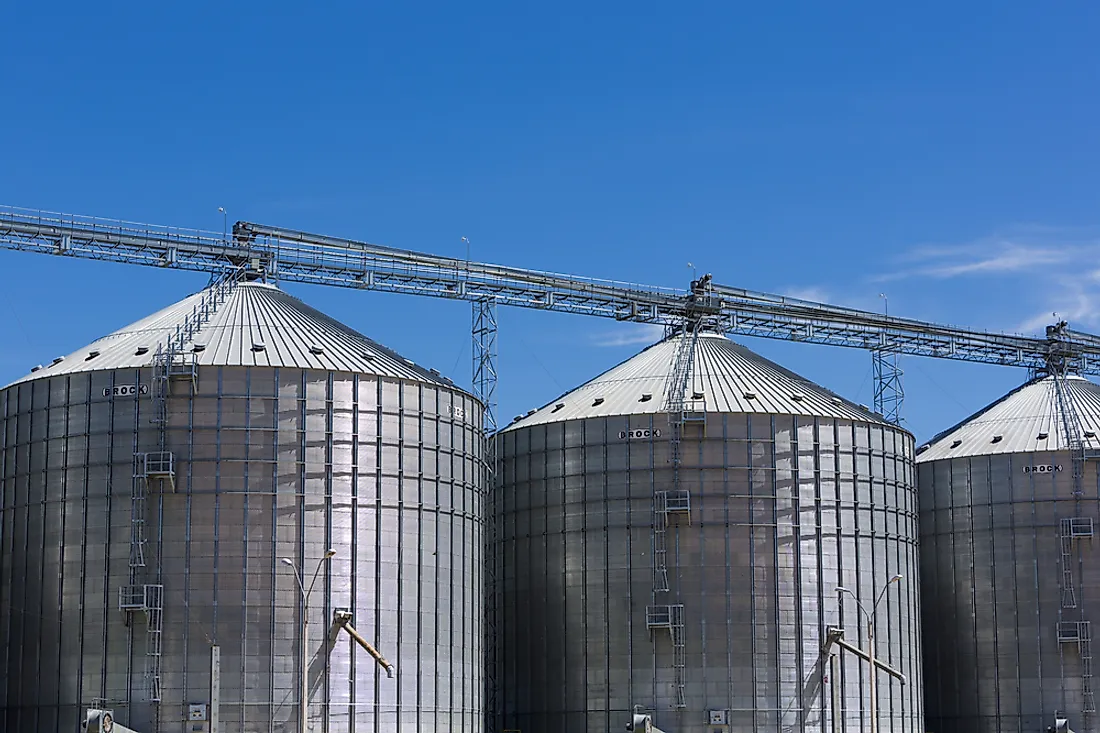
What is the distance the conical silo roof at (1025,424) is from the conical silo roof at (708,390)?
16143 millimetres

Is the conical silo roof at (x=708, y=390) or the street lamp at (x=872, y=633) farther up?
the conical silo roof at (x=708, y=390)

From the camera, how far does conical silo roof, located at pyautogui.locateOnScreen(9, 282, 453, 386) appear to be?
92750mm

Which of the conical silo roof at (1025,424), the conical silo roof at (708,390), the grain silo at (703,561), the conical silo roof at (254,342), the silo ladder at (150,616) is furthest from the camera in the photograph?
the conical silo roof at (1025,424)

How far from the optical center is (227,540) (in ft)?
290

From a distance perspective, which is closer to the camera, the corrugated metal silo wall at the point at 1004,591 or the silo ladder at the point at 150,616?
the silo ladder at the point at 150,616

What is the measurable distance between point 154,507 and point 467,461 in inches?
702

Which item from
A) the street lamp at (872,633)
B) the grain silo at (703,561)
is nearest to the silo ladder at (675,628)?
the grain silo at (703,561)

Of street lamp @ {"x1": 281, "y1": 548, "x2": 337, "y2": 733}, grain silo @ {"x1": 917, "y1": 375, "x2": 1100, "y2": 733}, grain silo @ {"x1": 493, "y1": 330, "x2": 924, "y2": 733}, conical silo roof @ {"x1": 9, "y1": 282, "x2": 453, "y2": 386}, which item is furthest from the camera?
grain silo @ {"x1": 917, "y1": 375, "x2": 1100, "y2": 733}

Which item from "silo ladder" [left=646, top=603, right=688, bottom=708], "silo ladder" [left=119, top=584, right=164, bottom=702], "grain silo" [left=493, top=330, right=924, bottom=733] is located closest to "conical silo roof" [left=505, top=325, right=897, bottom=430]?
"grain silo" [left=493, top=330, right=924, bottom=733]

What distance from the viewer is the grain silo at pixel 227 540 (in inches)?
3435

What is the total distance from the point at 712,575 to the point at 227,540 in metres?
28.9

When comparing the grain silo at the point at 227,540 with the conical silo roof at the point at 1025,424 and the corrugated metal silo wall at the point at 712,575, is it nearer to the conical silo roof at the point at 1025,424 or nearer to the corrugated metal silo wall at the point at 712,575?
the corrugated metal silo wall at the point at 712,575

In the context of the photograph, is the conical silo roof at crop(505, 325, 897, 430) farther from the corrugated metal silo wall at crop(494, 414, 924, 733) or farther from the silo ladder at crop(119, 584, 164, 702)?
the silo ladder at crop(119, 584, 164, 702)

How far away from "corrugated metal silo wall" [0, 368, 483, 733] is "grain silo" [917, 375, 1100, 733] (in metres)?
42.3
